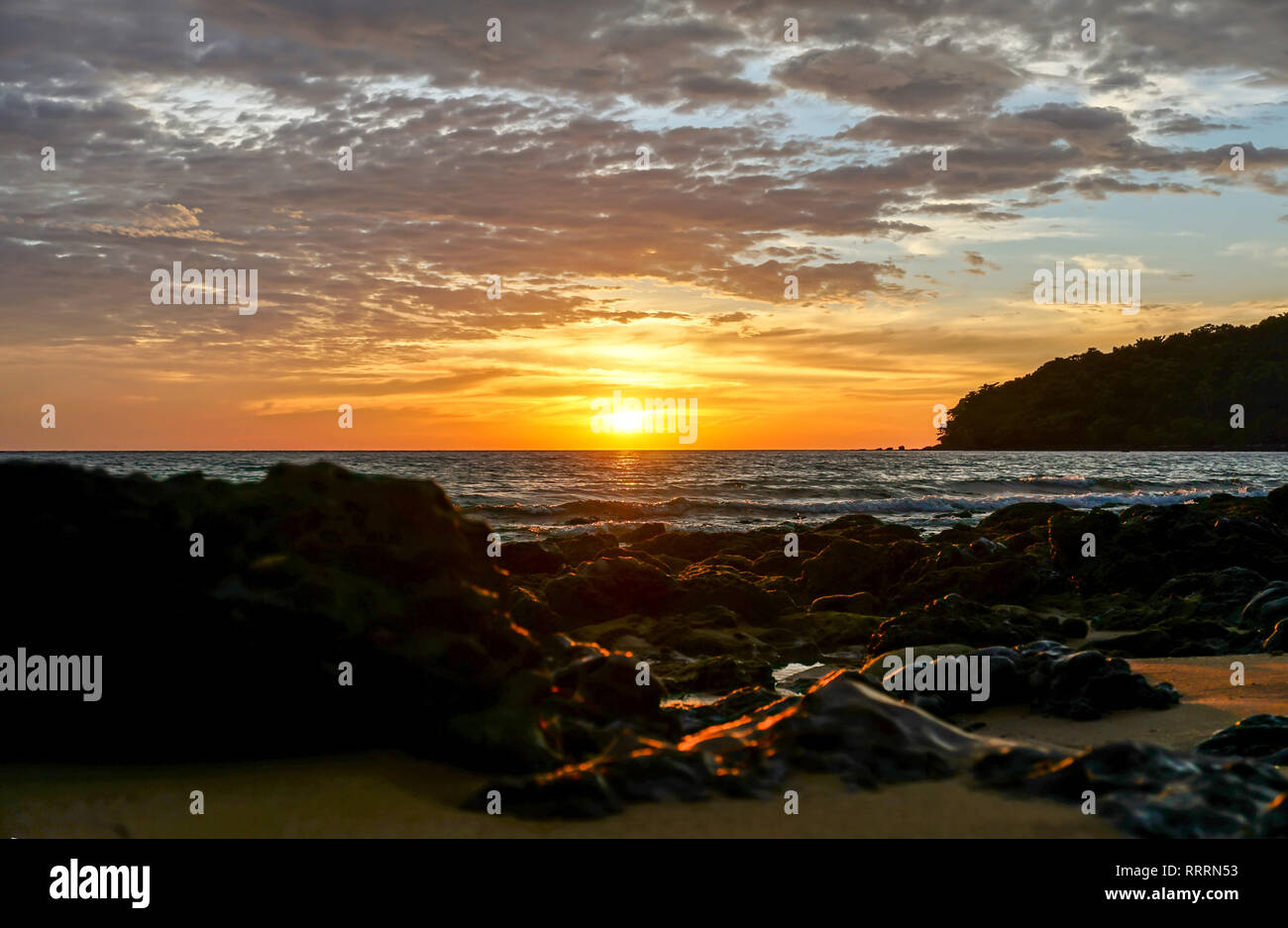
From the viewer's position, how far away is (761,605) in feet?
Answer: 29.9

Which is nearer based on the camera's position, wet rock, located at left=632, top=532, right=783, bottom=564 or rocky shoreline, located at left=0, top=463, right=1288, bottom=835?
rocky shoreline, located at left=0, top=463, right=1288, bottom=835

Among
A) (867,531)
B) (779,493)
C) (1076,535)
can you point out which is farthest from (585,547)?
(779,493)

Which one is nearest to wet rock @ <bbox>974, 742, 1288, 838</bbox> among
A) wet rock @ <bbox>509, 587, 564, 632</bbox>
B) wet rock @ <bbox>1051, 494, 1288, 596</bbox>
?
wet rock @ <bbox>509, 587, 564, 632</bbox>


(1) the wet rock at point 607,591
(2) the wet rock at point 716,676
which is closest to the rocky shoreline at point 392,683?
(2) the wet rock at point 716,676

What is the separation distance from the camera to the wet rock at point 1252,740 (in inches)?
153

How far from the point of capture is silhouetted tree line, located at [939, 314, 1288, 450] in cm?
9562

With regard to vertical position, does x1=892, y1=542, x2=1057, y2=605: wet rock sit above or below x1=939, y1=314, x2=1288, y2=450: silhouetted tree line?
below

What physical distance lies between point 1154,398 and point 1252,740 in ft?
374

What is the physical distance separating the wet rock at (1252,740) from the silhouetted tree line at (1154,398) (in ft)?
343

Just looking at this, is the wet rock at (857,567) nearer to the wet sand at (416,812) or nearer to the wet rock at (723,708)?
the wet rock at (723,708)

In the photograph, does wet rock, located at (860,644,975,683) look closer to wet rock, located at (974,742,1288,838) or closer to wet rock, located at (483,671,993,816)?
wet rock, located at (483,671,993,816)

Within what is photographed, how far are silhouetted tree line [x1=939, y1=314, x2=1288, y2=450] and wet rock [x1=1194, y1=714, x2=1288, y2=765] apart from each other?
343ft
